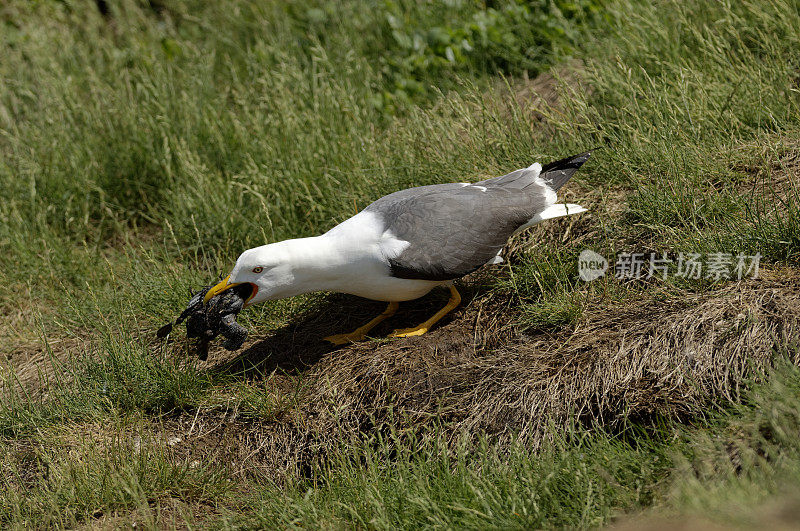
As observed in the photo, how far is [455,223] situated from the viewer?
400 cm

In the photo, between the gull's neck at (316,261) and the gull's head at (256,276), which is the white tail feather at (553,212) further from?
the gull's head at (256,276)

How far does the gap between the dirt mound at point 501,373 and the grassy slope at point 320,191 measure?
0.13 m

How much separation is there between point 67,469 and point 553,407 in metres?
2.23

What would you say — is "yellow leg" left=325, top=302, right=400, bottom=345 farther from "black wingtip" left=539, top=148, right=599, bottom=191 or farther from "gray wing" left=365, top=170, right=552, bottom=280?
"black wingtip" left=539, top=148, right=599, bottom=191

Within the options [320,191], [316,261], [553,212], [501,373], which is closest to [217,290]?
[316,261]

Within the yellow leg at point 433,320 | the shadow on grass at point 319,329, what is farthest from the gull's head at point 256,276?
the yellow leg at point 433,320

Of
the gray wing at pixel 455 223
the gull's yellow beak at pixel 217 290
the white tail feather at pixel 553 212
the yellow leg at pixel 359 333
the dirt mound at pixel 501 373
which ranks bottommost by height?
the dirt mound at pixel 501 373

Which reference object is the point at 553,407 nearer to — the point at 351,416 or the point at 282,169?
the point at 351,416

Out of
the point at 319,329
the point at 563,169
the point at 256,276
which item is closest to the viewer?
the point at 256,276

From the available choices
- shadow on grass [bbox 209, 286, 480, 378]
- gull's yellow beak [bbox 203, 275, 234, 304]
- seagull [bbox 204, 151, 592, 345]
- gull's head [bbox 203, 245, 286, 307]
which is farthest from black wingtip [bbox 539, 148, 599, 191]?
gull's yellow beak [bbox 203, 275, 234, 304]

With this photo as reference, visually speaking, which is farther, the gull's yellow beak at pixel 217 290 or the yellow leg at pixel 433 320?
the yellow leg at pixel 433 320

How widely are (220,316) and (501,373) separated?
1472mm

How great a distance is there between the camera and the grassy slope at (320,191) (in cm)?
310

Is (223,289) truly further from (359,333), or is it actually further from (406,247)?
(406,247)
